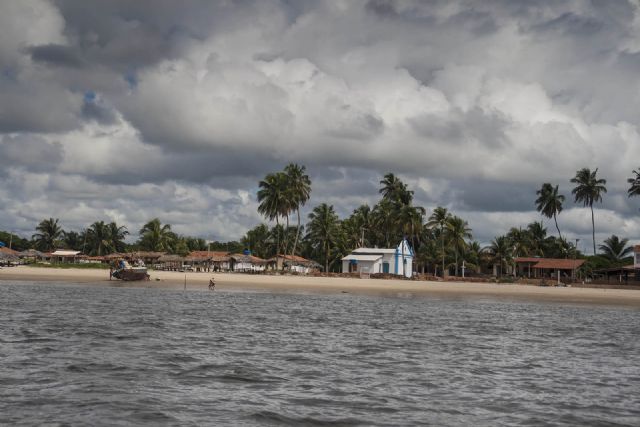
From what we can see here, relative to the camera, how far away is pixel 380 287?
60812 millimetres

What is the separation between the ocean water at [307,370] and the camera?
11070mm

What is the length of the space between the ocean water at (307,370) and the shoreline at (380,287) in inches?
938

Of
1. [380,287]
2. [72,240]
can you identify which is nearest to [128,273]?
[380,287]

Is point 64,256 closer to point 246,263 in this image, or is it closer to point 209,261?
point 209,261

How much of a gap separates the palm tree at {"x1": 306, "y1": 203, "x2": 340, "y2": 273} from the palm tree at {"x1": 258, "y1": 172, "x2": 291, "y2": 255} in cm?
725

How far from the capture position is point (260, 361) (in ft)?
54.3

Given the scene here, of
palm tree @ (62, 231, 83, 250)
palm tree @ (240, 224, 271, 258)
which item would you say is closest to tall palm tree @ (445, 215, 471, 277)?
palm tree @ (240, 224, 271, 258)

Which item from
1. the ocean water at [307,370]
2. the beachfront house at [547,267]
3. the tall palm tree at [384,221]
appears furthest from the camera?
the tall palm tree at [384,221]

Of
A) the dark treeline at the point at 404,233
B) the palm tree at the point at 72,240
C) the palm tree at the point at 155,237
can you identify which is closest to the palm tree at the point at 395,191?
the dark treeline at the point at 404,233

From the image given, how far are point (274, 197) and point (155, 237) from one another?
3196 cm

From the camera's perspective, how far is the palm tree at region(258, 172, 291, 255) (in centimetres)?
8894

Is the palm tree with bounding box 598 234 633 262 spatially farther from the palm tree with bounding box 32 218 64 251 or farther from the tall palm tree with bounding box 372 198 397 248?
the palm tree with bounding box 32 218 64 251

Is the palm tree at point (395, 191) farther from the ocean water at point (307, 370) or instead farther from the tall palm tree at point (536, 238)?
the ocean water at point (307, 370)

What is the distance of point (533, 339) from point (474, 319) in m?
7.59
